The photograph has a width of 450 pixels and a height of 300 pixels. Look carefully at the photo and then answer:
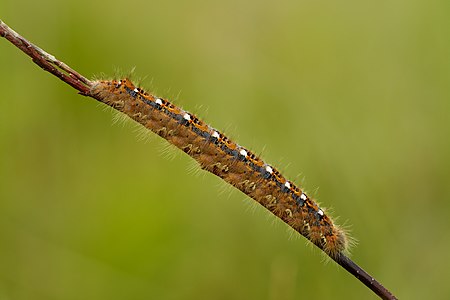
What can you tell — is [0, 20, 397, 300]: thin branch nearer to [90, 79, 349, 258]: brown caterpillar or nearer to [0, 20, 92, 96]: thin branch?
[0, 20, 92, 96]: thin branch

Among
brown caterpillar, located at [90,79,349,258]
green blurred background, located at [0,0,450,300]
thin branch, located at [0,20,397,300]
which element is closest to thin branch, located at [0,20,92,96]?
thin branch, located at [0,20,397,300]

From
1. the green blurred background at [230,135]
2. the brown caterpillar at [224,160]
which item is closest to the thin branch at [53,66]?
the brown caterpillar at [224,160]

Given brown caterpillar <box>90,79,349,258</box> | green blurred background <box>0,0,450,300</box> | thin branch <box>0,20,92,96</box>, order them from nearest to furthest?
thin branch <box>0,20,92,96</box>, brown caterpillar <box>90,79,349,258</box>, green blurred background <box>0,0,450,300</box>

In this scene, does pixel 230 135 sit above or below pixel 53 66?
above

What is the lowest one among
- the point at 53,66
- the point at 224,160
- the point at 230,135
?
the point at 53,66

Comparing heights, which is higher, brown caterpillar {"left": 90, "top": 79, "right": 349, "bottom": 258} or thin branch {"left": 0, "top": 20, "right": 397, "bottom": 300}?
brown caterpillar {"left": 90, "top": 79, "right": 349, "bottom": 258}

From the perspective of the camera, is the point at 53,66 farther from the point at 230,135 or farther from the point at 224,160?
the point at 230,135

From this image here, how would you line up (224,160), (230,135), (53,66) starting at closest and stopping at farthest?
(53,66), (224,160), (230,135)

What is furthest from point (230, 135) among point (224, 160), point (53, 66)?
point (53, 66)
